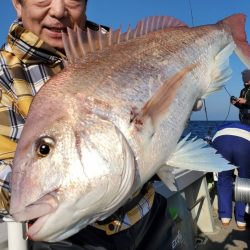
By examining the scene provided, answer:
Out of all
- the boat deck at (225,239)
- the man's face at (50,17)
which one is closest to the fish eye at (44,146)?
the man's face at (50,17)

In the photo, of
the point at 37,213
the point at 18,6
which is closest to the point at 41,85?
the point at 18,6

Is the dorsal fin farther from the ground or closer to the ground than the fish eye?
farther from the ground

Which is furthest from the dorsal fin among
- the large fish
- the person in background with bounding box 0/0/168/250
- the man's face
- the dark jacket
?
the dark jacket

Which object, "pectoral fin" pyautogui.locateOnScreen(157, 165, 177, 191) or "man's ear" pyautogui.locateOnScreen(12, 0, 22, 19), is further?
"man's ear" pyautogui.locateOnScreen(12, 0, 22, 19)

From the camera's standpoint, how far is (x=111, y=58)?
1.61 meters

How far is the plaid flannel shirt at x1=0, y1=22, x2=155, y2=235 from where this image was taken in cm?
171

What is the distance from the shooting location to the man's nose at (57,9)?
6.31 ft

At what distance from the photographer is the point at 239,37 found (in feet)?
7.34

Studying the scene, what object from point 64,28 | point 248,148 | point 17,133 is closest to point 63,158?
point 17,133

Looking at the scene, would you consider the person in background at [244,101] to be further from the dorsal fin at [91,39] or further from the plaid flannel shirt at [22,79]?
the dorsal fin at [91,39]

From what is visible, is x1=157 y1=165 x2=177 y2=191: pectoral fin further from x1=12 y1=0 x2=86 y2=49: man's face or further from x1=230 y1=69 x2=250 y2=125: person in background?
x1=230 y1=69 x2=250 y2=125: person in background

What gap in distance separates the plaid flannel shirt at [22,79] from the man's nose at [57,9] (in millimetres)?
168

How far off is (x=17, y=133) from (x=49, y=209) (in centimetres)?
60

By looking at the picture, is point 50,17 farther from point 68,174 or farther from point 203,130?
point 203,130
